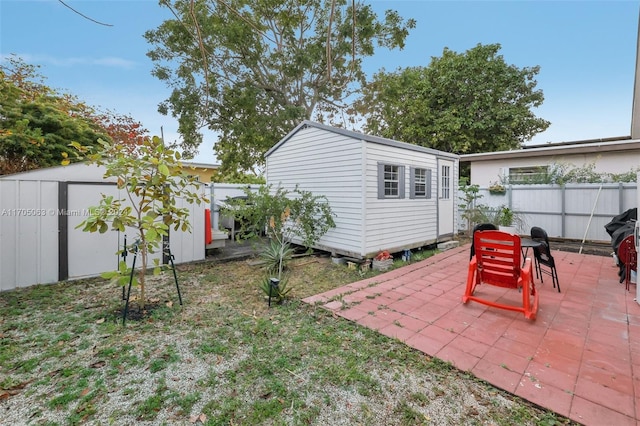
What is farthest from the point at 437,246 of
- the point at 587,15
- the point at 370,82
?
the point at 370,82

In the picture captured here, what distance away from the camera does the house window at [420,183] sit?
Result: 7039 mm

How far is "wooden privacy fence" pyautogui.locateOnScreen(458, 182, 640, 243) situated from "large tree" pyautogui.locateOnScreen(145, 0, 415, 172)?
704 centimetres

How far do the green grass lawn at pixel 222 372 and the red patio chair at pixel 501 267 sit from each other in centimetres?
156

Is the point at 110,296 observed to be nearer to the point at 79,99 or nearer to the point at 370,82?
the point at 79,99

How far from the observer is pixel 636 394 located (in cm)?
219

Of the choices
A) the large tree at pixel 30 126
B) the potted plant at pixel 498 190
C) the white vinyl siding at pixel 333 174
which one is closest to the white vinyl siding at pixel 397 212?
the white vinyl siding at pixel 333 174

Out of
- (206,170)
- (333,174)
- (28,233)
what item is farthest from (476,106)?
(28,233)

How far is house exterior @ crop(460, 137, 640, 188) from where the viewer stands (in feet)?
30.2

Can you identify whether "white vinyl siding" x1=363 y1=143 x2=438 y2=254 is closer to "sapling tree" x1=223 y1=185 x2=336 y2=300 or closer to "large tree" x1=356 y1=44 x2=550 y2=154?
"sapling tree" x1=223 y1=185 x2=336 y2=300

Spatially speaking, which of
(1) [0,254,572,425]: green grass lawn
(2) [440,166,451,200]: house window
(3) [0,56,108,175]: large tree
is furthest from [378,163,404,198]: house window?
(3) [0,56,108,175]: large tree

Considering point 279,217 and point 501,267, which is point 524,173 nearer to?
point 501,267

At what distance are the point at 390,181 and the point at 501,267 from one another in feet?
10.4

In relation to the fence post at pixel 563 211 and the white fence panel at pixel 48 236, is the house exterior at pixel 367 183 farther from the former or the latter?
the white fence panel at pixel 48 236

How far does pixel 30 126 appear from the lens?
8.26 m
